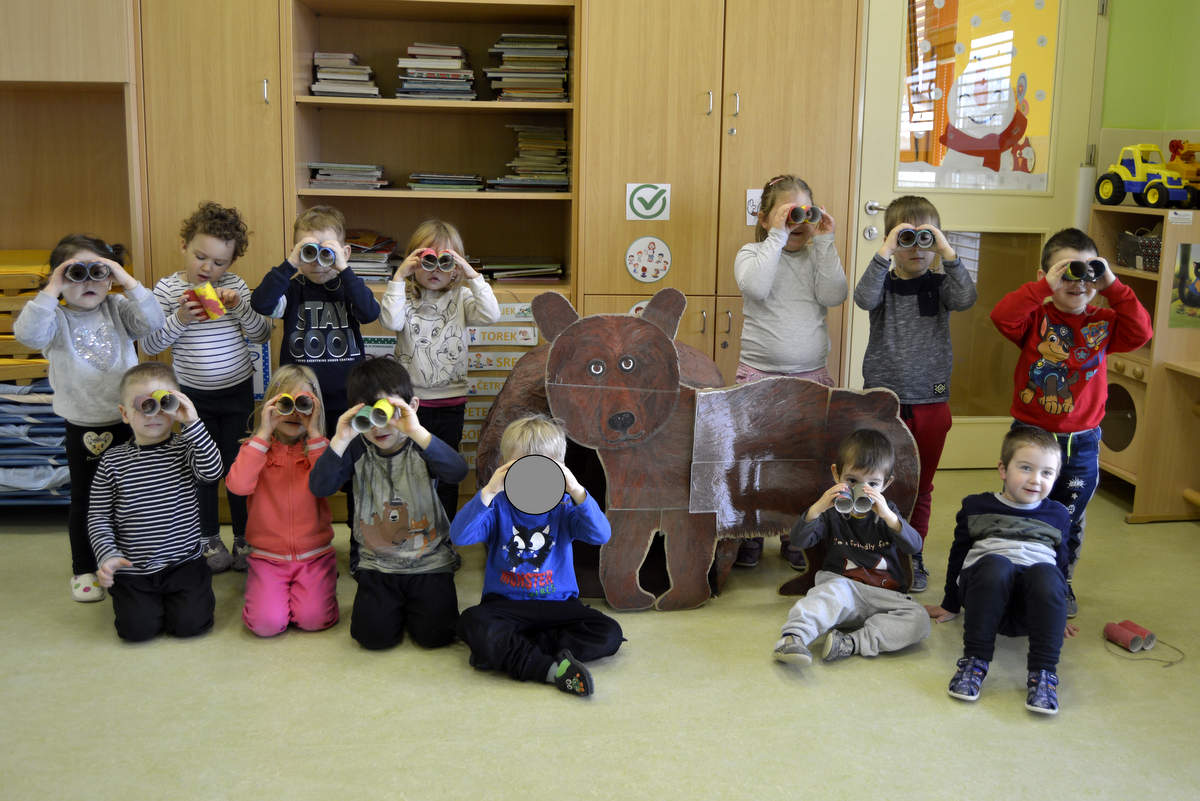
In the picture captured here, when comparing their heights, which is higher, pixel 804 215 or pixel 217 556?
pixel 804 215

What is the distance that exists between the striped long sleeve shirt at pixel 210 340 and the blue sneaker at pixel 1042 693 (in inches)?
89.8

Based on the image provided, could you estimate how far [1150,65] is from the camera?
164 inches

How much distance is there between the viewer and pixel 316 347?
304 centimetres

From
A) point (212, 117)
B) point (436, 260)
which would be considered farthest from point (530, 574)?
point (212, 117)

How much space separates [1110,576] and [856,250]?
A: 1.51 meters

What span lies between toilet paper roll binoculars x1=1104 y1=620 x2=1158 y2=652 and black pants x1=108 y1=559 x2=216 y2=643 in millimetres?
2324

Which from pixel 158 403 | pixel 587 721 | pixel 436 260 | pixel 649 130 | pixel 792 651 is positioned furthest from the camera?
pixel 649 130

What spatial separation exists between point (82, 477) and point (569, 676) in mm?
1504

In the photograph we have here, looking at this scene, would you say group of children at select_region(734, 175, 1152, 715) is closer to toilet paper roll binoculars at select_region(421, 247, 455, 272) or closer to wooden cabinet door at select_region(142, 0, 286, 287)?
toilet paper roll binoculars at select_region(421, 247, 455, 272)

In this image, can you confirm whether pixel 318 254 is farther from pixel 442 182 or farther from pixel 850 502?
pixel 850 502

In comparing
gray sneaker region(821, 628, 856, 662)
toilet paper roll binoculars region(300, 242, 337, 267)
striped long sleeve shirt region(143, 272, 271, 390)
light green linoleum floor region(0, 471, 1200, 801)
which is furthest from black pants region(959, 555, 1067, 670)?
striped long sleeve shirt region(143, 272, 271, 390)

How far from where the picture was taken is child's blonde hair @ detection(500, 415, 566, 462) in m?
2.48

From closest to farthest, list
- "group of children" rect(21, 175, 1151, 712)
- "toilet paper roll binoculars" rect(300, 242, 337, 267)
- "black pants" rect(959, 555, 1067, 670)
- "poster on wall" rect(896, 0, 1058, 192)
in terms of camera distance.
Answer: "black pants" rect(959, 555, 1067, 670)
"group of children" rect(21, 175, 1151, 712)
"toilet paper roll binoculars" rect(300, 242, 337, 267)
"poster on wall" rect(896, 0, 1058, 192)

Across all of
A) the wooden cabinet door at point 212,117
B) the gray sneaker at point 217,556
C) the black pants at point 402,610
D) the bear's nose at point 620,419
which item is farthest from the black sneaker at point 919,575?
the wooden cabinet door at point 212,117
